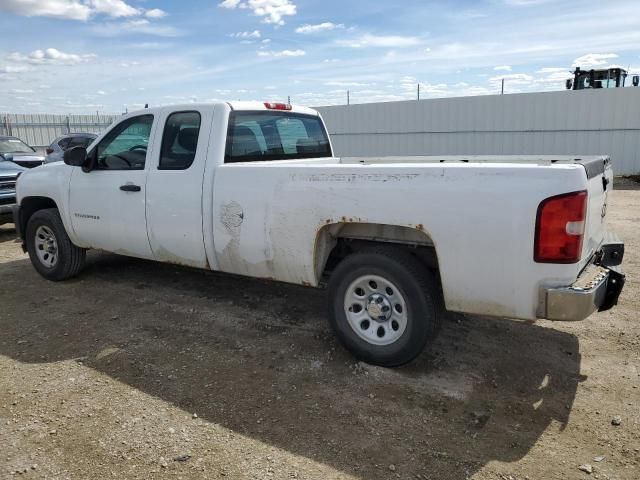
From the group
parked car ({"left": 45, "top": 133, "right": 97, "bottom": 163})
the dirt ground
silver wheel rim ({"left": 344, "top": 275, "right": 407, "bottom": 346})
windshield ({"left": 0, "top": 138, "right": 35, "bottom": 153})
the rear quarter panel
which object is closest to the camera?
the dirt ground

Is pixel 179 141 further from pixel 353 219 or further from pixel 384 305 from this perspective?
pixel 384 305

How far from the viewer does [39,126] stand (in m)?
26.5

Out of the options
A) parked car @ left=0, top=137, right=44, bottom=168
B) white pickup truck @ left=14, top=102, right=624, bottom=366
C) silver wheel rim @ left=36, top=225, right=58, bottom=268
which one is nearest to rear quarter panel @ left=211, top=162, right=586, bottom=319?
white pickup truck @ left=14, top=102, right=624, bottom=366

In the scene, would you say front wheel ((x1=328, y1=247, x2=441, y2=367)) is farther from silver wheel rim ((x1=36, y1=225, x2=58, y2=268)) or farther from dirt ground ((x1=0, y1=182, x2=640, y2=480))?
silver wheel rim ((x1=36, y1=225, x2=58, y2=268))

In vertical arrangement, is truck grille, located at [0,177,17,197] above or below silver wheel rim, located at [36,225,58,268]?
above

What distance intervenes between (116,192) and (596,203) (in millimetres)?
4212

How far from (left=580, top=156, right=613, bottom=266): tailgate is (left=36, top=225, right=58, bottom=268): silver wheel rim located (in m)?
5.48

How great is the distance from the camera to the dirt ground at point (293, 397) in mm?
2826

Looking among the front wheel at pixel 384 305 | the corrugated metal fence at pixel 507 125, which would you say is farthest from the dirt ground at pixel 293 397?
the corrugated metal fence at pixel 507 125

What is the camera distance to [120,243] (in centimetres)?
530

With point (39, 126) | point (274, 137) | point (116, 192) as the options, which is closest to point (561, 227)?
point (274, 137)

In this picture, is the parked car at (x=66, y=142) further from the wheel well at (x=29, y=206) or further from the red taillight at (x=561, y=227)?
the red taillight at (x=561, y=227)

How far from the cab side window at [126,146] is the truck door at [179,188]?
0.23 m

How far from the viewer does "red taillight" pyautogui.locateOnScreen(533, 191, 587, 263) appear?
294 cm
